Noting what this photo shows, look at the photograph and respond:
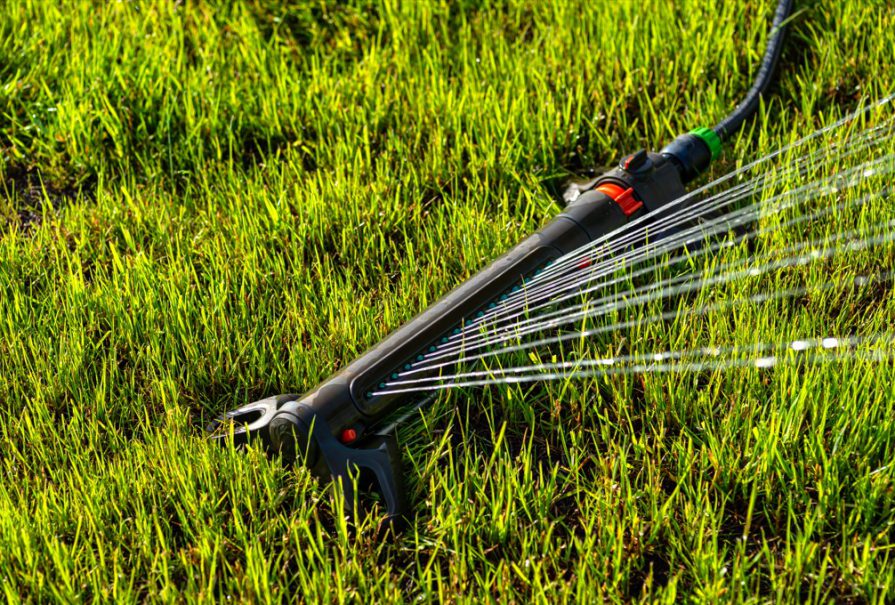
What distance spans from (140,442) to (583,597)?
3.32 ft

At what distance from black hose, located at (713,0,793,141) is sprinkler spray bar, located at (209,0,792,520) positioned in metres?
0.32

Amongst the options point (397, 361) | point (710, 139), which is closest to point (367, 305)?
point (397, 361)

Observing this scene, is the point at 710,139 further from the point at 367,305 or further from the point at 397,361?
the point at 397,361

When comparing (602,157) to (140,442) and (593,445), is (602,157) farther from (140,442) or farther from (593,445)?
(140,442)

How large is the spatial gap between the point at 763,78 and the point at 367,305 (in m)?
1.54

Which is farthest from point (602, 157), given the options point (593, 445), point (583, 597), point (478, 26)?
point (583, 597)

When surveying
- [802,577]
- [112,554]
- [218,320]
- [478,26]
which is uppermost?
[478,26]

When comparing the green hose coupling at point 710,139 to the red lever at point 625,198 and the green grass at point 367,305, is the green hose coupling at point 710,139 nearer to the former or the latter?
the green grass at point 367,305

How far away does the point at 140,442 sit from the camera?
2195 millimetres

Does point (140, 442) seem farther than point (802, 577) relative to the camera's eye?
Yes

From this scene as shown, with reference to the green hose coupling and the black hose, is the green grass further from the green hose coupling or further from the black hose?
the green hose coupling

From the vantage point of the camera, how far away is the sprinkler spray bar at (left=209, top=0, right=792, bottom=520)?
207 cm

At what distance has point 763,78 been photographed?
10.5 feet

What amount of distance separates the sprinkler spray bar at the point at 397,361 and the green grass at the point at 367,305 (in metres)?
0.08
